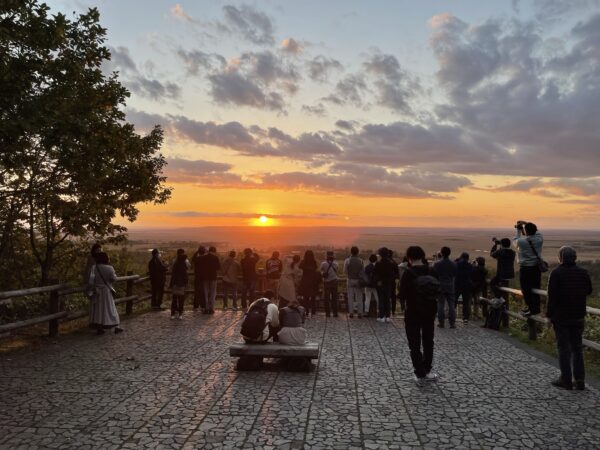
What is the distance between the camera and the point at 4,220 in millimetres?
12898

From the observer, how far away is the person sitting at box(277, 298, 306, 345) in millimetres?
8273

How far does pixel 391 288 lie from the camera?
50.0 feet

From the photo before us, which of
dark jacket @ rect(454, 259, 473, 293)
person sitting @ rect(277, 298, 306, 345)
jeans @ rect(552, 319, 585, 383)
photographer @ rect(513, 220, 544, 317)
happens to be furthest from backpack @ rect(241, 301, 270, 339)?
dark jacket @ rect(454, 259, 473, 293)

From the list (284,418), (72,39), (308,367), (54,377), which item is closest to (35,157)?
(72,39)

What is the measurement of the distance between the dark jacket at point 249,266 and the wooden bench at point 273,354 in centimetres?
812

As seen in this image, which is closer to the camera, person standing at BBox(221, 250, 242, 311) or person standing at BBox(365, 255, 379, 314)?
person standing at BBox(365, 255, 379, 314)

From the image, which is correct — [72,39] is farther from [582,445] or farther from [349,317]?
[582,445]

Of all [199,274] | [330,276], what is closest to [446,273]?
[330,276]

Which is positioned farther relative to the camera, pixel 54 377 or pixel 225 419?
pixel 54 377

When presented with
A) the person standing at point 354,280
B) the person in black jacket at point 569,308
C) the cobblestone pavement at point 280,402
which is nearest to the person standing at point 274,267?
the person standing at point 354,280

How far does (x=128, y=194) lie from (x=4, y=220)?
10.5 feet

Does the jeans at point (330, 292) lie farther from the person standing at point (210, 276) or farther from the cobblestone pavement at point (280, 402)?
the cobblestone pavement at point (280, 402)

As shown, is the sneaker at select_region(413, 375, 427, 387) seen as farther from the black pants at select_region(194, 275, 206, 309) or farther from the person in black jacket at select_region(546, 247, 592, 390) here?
the black pants at select_region(194, 275, 206, 309)

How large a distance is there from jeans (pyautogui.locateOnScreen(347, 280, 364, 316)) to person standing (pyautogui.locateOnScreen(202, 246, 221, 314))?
14.2ft
